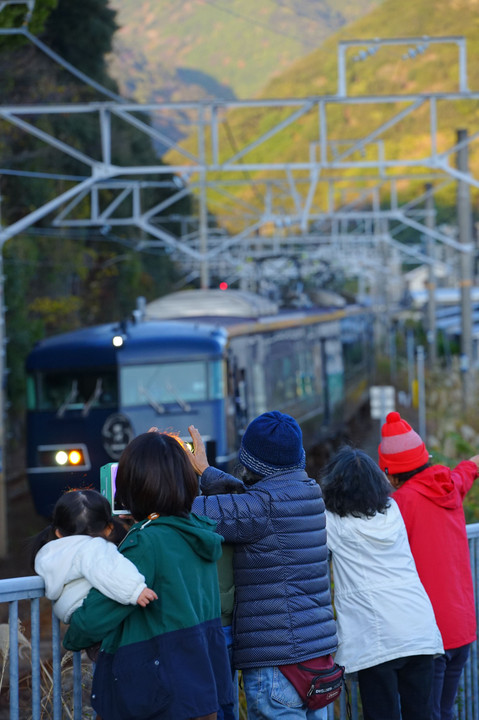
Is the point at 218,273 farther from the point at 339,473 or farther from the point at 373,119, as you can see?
the point at 373,119

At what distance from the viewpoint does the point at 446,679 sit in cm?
479

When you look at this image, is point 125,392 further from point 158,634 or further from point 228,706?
point 158,634

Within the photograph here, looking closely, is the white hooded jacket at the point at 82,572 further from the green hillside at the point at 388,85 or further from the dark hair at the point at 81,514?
the green hillside at the point at 388,85

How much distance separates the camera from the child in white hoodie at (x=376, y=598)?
13.9 feet

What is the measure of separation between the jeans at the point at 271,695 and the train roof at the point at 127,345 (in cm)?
882

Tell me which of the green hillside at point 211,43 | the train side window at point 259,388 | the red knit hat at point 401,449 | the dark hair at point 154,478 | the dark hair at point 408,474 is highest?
the green hillside at point 211,43

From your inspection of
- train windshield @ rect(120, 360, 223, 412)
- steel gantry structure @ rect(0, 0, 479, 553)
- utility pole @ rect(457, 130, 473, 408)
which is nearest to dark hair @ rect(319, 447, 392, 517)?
train windshield @ rect(120, 360, 223, 412)

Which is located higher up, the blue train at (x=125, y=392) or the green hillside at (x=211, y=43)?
the green hillside at (x=211, y=43)

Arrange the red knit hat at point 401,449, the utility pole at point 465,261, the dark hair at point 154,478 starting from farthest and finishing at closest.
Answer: the utility pole at point 465,261
the red knit hat at point 401,449
the dark hair at point 154,478

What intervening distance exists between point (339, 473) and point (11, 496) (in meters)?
15.5

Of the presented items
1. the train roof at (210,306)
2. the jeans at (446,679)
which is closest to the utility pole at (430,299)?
the train roof at (210,306)

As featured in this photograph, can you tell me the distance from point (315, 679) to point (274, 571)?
0.40 metres

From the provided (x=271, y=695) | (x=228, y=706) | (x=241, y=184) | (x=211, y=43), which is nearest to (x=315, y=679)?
(x=271, y=695)

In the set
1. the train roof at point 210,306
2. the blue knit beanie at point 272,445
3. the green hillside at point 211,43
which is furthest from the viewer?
the green hillside at point 211,43
